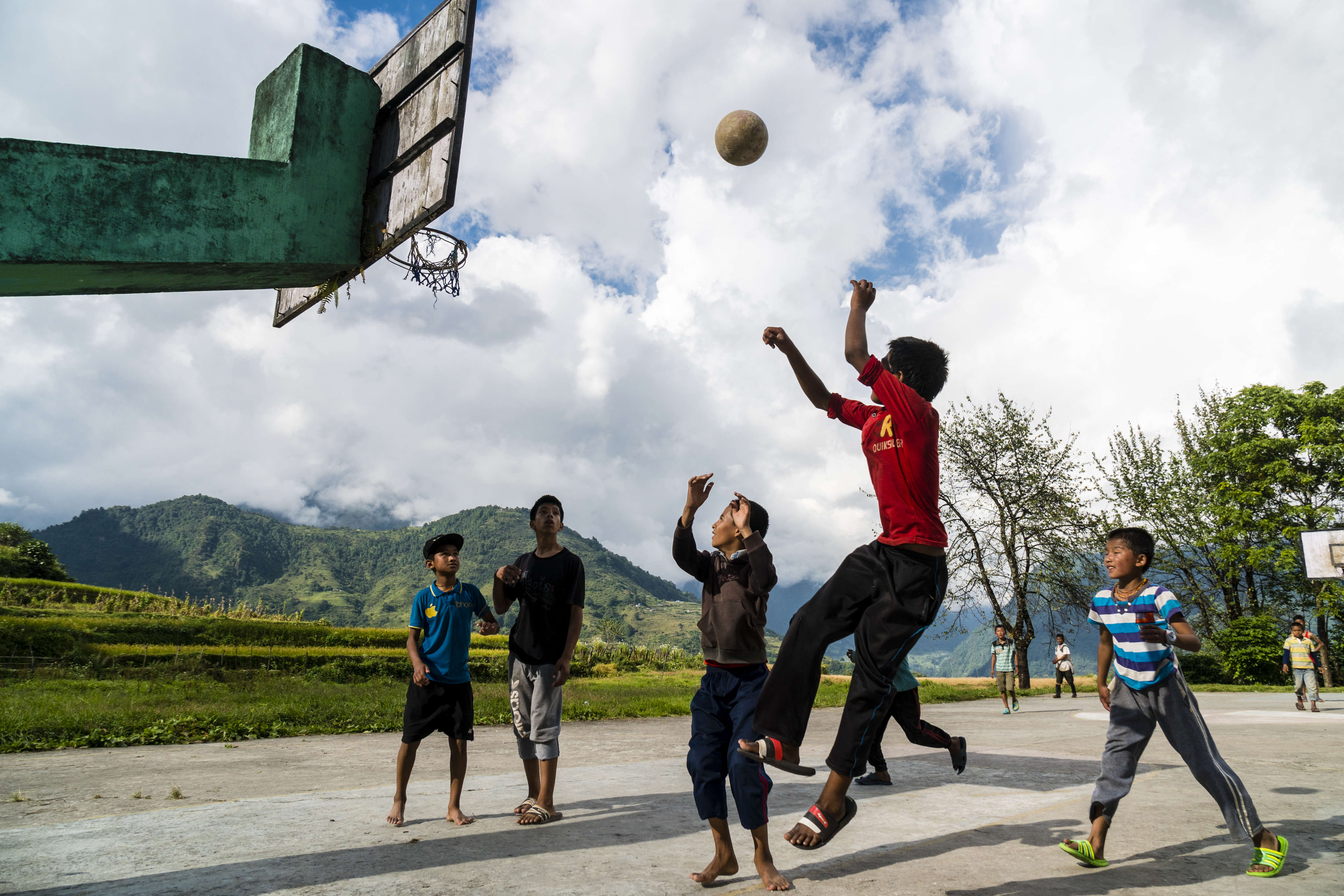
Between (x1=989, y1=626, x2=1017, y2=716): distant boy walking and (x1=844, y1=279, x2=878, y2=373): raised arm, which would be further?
(x1=989, y1=626, x2=1017, y2=716): distant boy walking

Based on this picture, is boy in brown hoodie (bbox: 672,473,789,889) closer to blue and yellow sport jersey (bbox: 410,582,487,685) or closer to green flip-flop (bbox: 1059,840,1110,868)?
green flip-flop (bbox: 1059,840,1110,868)

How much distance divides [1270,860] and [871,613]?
2.37m

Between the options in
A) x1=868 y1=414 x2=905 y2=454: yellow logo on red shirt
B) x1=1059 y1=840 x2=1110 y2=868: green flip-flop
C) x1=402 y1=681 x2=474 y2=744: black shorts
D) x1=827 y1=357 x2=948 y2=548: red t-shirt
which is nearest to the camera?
x1=827 y1=357 x2=948 y2=548: red t-shirt

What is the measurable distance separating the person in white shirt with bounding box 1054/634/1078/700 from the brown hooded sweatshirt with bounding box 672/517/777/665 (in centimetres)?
2022

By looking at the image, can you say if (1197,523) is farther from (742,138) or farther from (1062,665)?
(742,138)

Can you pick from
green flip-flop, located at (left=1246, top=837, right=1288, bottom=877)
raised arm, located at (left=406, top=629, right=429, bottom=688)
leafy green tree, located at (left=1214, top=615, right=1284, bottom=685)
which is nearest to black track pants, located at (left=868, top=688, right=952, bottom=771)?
green flip-flop, located at (left=1246, top=837, right=1288, bottom=877)

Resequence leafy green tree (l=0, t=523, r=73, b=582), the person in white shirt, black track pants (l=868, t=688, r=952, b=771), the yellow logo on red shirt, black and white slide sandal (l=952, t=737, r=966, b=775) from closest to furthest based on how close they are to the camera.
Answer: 1. the yellow logo on red shirt
2. black and white slide sandal (l=952, t=737, r=966, b=775)
3. black track pants (l=868, t=688, r=952, b=771)
4. the person in white shirt
5. leafy green tree (l=0, t=523, r=73, b=582)

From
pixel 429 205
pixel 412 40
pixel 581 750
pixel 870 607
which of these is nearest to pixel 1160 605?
pixel 870 607

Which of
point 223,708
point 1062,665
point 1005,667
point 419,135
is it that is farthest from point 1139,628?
point 1062,665

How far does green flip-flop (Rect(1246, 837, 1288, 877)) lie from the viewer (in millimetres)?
3559

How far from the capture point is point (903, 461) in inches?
134

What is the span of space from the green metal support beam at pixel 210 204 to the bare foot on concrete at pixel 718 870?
11.8ft

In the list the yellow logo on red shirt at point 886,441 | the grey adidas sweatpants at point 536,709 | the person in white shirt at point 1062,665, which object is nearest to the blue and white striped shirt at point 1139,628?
the yellow logo on red shirt at point 886,441

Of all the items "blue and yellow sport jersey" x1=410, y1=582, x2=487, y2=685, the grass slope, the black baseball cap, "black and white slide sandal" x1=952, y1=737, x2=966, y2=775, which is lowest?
the grass slope
